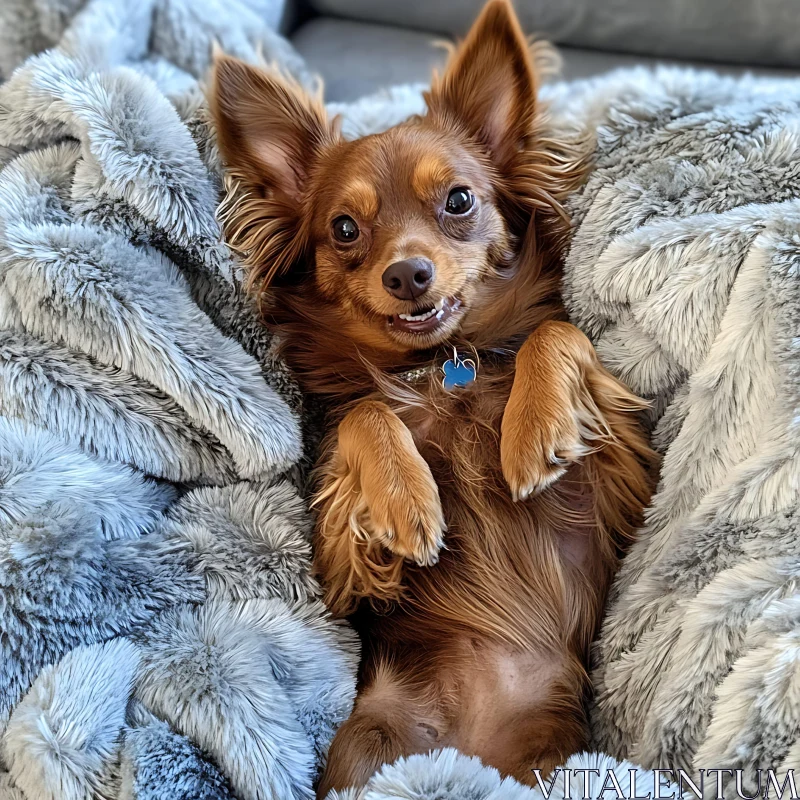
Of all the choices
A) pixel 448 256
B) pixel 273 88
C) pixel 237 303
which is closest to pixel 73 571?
pixel 237 303

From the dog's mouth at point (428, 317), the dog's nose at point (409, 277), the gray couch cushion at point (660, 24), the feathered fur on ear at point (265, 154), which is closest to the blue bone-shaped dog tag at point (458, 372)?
the dog's mouth at point (428, 317)

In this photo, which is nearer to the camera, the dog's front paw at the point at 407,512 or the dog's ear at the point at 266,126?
the dog's front paw at the point at 407,512

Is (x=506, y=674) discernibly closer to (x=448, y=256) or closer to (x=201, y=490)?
(x=201, y=490)

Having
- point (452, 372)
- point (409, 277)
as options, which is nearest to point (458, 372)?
point (452, 372)

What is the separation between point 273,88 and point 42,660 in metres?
1.44

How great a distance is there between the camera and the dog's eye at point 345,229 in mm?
1861

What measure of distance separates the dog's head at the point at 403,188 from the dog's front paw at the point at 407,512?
376 millimetres

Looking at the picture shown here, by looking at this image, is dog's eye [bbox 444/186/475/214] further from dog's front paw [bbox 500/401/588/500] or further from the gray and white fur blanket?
dog's front paw [bbox 500/401/588/500]

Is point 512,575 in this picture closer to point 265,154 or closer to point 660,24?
point 265,154

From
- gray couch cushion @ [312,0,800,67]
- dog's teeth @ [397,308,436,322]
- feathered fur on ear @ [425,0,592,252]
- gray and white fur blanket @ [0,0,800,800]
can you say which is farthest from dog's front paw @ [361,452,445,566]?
gray couch cushion @ [312,0,800,67]

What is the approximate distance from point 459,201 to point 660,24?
5.23ft

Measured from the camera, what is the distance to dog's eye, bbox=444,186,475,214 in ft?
5.97

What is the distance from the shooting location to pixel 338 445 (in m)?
1.79

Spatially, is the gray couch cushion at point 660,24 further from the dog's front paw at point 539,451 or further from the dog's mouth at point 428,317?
the dog's front paw at point 539,451
